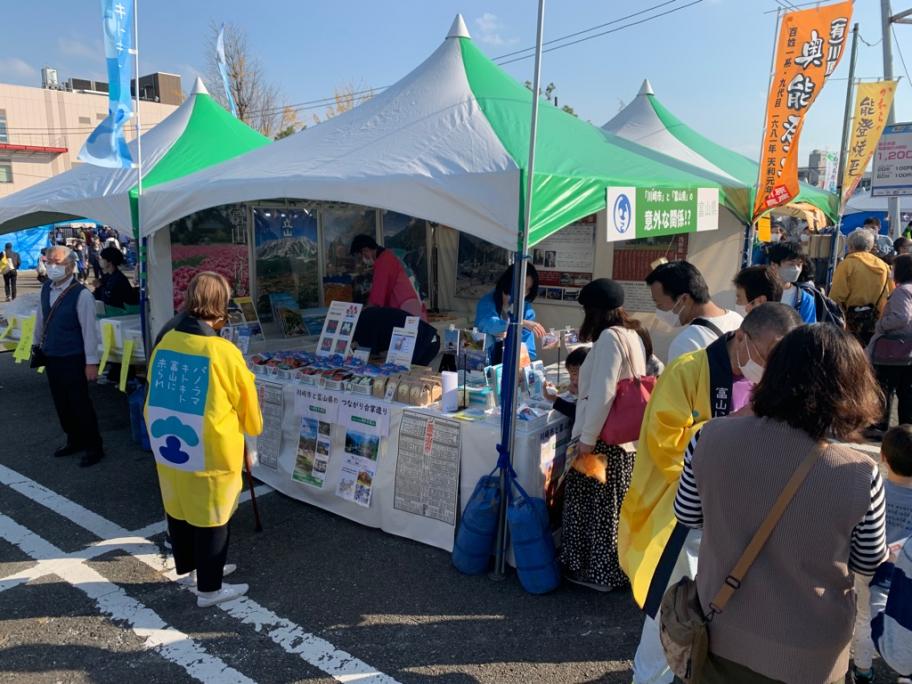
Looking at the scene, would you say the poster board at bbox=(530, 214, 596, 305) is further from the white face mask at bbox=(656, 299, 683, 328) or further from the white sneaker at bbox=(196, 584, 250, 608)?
the white sneaker at bbox=(196, 584, 250, 608)

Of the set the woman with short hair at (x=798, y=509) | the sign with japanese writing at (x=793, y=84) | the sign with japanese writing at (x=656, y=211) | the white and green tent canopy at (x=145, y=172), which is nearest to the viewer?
the woman with short hair at (x=798, y=509)

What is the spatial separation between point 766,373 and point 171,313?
16.8 ft

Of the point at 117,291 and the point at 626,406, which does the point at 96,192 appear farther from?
the point at 626,406

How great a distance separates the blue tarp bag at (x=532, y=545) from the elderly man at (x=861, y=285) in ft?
14.7

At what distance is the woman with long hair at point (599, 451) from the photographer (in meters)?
2.91

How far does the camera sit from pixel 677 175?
4727mm

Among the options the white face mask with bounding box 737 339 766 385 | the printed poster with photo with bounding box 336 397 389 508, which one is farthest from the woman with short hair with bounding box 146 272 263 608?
the white face mask with bounding box 737 339 766 385

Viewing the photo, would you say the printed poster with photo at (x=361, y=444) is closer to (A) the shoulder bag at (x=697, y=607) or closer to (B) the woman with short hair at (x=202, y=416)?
(B) the woman with short hair at (x=202, y=416)

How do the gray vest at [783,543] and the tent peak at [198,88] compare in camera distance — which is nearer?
the gray vest at [783,543]

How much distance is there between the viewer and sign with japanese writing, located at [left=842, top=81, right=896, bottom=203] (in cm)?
909

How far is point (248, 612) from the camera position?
121 inches

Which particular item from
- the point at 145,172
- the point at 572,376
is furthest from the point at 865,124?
the point at 145,172

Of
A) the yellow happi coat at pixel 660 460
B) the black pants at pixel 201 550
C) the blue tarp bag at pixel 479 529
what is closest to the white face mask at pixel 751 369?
the yellow happi coat at pixel 660 460

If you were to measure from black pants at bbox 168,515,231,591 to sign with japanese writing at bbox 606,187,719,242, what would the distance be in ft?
8.52
